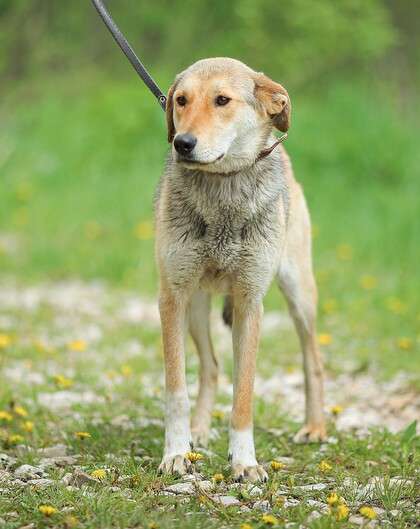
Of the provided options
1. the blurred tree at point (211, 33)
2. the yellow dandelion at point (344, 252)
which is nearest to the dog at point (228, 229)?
the yellow dandelion at point (344, 252)

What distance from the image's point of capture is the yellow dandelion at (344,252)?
845 centimetres

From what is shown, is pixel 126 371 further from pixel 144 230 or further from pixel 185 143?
pixel 144 230

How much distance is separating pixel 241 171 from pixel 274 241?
36 cm

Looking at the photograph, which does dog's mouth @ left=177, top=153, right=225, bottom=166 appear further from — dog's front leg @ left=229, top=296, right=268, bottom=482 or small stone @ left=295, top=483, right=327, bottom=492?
small stone @ left=295, top=483, right=327, bottom=492

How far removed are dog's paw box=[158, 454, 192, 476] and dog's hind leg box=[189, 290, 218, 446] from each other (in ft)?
2.41

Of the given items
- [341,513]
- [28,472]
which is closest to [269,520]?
[341,513]

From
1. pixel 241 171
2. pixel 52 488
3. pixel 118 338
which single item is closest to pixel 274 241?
pixel 241 171

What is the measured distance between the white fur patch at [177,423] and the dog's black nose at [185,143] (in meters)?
1.15

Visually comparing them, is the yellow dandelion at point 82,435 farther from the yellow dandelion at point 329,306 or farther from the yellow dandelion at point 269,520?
the yellow dandelion at point 329,306

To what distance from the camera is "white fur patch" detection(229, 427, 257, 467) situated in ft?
12.7

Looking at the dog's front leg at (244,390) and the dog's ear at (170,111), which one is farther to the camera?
the dog's ear at (170,111)

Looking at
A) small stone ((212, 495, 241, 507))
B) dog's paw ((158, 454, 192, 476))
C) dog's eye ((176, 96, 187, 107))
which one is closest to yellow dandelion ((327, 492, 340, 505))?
small stone ((212, 495, 241, 507))

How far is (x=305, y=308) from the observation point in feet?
15.8

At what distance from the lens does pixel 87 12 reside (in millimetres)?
13961
